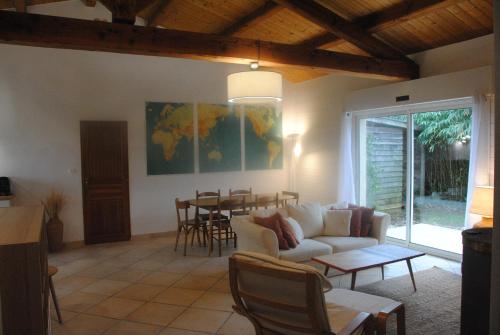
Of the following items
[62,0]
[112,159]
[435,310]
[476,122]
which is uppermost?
[62,0]

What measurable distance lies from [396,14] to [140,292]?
444 cm

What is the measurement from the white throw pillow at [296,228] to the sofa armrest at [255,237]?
0.48 m

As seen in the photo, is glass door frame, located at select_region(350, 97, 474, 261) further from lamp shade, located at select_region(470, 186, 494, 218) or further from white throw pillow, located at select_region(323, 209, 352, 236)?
white throw pillow, located at select_region(323, 209, 352, 236)

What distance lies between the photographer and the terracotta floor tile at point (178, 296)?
12.2ft

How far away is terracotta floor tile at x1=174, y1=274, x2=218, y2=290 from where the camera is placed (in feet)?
13.6

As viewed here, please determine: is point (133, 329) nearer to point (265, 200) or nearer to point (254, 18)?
point (265, 200)

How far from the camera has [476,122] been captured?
4508 millimetres

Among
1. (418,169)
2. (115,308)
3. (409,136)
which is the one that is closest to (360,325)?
(115,308)

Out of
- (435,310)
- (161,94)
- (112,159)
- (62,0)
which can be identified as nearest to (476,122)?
(435,310)

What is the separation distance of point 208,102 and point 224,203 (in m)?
2.27

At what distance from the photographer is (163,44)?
4.00m

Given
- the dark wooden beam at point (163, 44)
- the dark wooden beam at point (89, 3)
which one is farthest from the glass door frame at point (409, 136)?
the dark wooden beam at point (89, 3)

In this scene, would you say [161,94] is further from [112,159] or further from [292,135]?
[292,135]

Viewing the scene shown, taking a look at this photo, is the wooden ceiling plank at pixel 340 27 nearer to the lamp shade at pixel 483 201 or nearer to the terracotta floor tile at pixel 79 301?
the lamp shade at pixel 483 201
